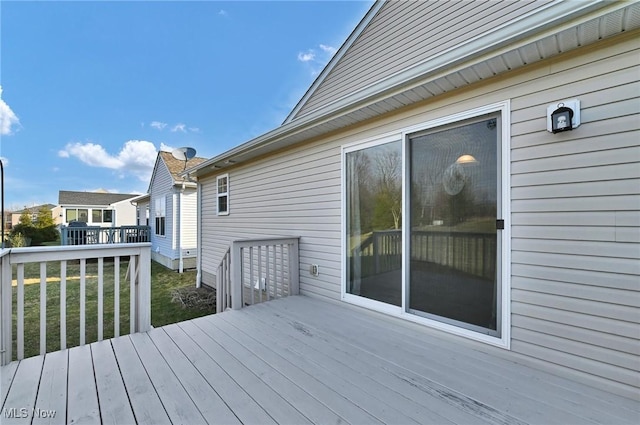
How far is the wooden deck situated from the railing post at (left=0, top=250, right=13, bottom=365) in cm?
16

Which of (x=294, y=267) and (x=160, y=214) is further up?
(x=160, y=214)

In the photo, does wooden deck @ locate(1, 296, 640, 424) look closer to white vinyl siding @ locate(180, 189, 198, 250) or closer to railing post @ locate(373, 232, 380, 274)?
railing post @ locate(373, 232, 380, 274)

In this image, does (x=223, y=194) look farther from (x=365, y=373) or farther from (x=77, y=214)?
(x=77, y=214)

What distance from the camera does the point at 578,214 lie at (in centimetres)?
195

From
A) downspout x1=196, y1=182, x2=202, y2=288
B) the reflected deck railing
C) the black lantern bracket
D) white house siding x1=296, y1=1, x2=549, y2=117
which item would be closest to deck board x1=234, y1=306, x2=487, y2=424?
the reflected deck railing

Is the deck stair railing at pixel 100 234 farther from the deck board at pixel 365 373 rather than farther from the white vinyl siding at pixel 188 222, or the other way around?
the deck board at pixel 365 373

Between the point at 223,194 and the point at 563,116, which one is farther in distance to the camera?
the point at 223,194

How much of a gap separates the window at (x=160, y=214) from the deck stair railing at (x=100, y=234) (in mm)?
1246

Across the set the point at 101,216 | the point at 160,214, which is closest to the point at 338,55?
the point at 160,214

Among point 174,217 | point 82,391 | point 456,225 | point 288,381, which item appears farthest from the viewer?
point 174,217

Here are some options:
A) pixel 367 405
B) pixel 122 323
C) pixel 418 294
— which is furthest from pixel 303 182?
pixel 122 323

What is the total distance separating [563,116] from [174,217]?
10679 millimetres

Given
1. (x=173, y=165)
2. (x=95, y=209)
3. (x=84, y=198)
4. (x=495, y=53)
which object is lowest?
(x=95, y=209)

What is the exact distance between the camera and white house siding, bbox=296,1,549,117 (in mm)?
3396
